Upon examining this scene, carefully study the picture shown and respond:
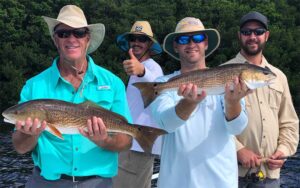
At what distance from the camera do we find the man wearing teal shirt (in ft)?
13.1

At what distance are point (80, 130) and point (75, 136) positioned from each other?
0.21 m

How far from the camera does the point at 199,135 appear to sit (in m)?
4.11

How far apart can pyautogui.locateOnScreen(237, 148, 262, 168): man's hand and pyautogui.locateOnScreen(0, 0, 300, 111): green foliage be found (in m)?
29.3

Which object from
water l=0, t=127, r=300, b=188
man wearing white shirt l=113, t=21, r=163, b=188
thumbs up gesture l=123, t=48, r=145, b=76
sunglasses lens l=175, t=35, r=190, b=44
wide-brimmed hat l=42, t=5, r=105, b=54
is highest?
wide-brimmed hat l=42, t=5, r=105, b=54

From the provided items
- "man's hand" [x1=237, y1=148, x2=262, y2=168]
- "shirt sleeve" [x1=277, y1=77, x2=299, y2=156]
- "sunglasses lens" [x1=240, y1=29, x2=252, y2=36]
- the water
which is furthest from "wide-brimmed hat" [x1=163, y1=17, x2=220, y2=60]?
the water

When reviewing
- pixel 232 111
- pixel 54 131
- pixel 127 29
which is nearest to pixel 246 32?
pixel 232 111

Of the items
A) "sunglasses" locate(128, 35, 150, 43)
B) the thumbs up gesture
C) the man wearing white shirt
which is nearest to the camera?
the thumbs up gesture

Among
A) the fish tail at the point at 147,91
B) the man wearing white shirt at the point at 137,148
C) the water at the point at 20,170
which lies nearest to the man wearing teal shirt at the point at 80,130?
the fish tail at the point at 147,91

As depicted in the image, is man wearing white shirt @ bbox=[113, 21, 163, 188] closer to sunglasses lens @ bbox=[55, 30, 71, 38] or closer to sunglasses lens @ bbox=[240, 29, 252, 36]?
sunglasses lens @ bbox=[240, 29, 252, 36]

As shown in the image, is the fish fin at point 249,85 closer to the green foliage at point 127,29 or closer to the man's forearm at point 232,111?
the man's forearm at point 232,111

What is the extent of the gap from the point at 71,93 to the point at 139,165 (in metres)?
→ 2.19

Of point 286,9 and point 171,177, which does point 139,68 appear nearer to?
point 171,177

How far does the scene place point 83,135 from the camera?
12.9 feet

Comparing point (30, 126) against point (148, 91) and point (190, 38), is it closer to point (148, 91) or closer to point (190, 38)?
point (148, 91)
